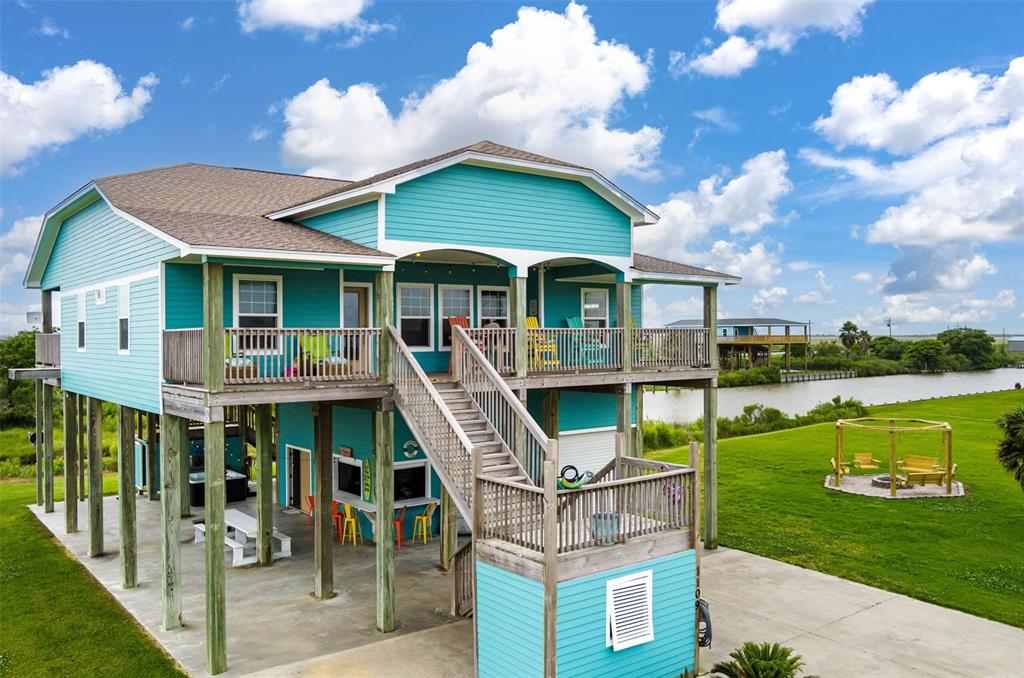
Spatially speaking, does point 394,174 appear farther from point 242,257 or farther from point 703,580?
point 703,580

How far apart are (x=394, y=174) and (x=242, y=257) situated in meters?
3.25

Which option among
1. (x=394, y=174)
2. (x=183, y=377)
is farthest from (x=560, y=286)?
(x=183, y=377)

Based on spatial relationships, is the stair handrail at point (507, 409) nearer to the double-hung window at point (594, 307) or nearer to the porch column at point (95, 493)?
the double-hung window at point (594, 307)

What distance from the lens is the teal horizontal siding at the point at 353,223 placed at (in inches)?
510

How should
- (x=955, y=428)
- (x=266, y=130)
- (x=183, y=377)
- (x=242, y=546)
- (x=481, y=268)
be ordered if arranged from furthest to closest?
(x=955, y=428)
(x=266, y=130)
(x=481, y=268)
(x=242, y=546)
(x=183, y=377)

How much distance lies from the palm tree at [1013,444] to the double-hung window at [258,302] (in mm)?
15976

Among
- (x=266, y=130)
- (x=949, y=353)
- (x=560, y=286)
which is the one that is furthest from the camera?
(x=949, y=353)

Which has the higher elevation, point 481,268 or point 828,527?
point 481,268

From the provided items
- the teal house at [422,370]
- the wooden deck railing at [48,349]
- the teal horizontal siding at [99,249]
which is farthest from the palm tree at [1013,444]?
the wooden deck railing at [48,349]

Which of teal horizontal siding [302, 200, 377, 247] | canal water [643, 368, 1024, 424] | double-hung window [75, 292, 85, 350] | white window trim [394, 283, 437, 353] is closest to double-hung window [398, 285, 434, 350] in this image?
white window trim [394, 283, 437, 353]

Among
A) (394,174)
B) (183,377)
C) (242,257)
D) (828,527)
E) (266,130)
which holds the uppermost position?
(266,130)

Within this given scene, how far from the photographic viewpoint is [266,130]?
1110 inches

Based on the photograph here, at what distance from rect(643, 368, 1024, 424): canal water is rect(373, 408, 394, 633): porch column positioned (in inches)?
1491

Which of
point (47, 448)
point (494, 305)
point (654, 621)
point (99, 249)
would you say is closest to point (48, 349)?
point (47, 448)
